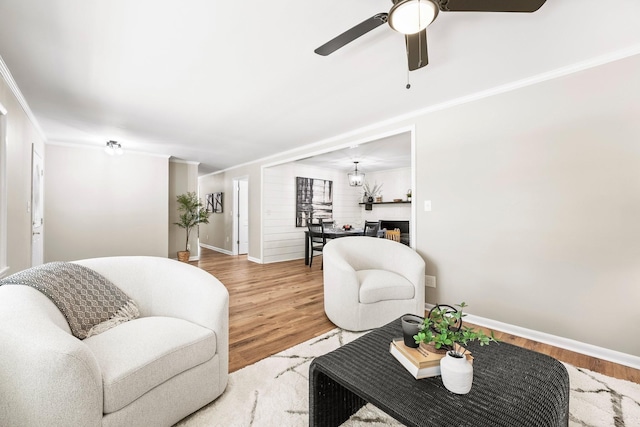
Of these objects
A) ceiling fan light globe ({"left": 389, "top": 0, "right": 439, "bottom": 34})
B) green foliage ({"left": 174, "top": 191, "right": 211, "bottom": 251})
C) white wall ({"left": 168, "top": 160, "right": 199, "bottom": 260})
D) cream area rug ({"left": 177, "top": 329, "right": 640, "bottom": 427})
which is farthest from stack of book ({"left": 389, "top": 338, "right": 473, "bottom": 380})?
white wall ({"left": 168, "top": 160, "right": 199, "bottom": 260})

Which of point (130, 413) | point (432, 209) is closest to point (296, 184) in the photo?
point (432, 209)

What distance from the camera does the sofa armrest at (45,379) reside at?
95 centimetres

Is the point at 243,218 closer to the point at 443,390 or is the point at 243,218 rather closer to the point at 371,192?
the point at 371,192

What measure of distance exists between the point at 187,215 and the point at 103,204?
1.54 m

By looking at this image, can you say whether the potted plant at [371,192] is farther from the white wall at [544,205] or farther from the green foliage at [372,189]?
the white wall at [544,205]

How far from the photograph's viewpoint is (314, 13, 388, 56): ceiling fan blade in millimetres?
1402

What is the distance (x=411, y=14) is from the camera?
1277 mm

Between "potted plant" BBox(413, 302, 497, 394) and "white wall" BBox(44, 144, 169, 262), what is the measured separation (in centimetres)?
566

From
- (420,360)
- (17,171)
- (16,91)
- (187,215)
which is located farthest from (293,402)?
(187,215)

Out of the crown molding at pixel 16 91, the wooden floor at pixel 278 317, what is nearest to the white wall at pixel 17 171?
the crown molding at pixel 16 91

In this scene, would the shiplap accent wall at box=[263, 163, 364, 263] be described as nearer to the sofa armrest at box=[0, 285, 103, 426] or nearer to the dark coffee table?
the dark coffee table

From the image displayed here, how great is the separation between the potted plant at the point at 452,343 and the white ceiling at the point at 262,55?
5.72 ft

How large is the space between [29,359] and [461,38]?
2802 mm

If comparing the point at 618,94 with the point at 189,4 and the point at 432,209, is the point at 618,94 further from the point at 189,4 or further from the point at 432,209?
the point at 189,4
